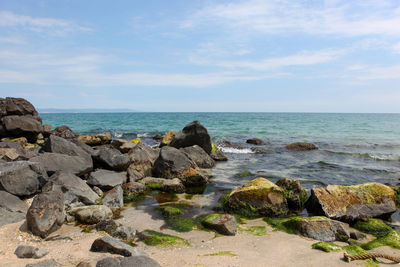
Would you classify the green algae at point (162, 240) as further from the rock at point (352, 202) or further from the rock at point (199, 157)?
the rock at point (199, 157)

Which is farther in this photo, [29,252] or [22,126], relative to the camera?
[22,126]

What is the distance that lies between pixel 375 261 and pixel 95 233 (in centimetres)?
530

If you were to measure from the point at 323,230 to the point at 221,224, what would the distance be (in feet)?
7.13

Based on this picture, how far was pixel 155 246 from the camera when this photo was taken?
5324 mm

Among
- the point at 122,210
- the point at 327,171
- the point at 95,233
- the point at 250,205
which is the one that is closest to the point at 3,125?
the point at 122,210

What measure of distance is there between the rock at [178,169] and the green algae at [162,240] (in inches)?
173

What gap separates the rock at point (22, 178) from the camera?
272 inches

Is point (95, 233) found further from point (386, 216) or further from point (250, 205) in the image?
point (386, 216)

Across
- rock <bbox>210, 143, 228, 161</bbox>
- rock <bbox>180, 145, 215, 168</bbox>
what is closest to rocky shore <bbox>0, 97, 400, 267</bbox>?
rock <bbox>180, 145, 215, 168</bbox>

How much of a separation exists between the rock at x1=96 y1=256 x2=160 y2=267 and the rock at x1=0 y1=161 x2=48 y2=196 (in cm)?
418

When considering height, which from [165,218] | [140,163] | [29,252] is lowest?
[165,218]

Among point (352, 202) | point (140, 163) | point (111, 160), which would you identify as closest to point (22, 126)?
point (111, 160)

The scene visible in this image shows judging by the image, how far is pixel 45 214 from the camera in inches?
216

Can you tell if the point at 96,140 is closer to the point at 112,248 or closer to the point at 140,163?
the point at 140,163
